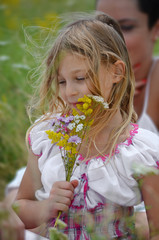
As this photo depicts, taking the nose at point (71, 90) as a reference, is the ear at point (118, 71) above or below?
above

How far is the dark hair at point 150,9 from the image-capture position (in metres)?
2.92

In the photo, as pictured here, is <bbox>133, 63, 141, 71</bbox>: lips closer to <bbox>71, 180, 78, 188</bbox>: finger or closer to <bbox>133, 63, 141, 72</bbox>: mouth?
<bbox>133, 63, 141, 72</bbox>: mouth

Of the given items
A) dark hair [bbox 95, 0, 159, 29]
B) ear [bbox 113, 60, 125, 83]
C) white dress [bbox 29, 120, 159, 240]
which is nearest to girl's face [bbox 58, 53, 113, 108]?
ear [bbox 113, 60, 125, 83]

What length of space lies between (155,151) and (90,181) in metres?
0.29

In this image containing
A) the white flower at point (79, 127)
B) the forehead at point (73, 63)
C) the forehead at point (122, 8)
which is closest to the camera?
the white flower at point (79, 127)

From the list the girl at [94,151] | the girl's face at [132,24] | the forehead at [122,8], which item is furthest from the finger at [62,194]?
the forehead at [122,8]

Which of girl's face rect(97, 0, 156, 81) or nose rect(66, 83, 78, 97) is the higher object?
nose rect(66, 83, 78, 97)

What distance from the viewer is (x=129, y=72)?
1.67m

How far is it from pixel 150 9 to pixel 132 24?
8.0 inches

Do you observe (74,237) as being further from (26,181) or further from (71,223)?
(26,181)

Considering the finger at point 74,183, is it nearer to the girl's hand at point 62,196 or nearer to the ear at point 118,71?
the girl's hand at point 62,196

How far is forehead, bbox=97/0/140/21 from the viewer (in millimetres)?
2887

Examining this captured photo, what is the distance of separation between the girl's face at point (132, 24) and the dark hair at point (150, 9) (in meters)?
0.04

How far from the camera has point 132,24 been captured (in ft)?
9.59
